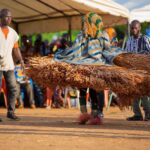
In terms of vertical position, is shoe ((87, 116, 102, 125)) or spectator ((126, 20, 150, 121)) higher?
spectator ((126, 20, 150, 121))

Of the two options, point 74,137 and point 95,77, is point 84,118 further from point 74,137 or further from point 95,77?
point 74,137

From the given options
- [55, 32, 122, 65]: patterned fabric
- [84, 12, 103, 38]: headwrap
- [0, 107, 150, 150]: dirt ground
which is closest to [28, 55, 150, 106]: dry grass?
[55, 32, 122, 65]: patterned fabric

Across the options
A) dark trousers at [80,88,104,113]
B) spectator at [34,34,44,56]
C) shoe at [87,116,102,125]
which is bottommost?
shoe at [87,116,102,125]

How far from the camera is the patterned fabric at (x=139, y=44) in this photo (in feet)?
29.9

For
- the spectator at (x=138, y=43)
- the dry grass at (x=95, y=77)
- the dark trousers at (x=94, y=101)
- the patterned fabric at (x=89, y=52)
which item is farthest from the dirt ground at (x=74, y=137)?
the patterned fabric at (x=89, y=52)

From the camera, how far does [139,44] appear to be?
30.4 ft

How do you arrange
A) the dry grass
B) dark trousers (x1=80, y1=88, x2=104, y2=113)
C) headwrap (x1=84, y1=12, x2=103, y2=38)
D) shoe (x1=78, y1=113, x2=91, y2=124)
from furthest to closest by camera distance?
1. dark trousers (x1=80, y1=88, x2=104, y2=113)
2. shoe (x1=78, y1=113, x2=91, y2=124)
3. headwrap (x1=84, y1=12, x2=103, y2=38)
4. the dry grass

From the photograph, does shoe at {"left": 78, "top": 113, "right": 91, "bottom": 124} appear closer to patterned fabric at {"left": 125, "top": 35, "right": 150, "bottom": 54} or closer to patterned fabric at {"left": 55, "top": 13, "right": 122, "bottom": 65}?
patterned fabric at {"left": 55, "top": 13, "right": 122, "bottom": 65}

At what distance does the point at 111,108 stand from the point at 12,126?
6.47 metres

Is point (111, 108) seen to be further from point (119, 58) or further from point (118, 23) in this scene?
point (119, 58)

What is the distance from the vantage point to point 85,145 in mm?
6195

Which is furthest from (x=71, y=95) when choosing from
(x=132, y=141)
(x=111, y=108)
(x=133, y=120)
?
(x=132, y=141)

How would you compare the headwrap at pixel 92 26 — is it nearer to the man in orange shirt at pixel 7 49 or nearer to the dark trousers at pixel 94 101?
the dark trousers at pixel 94 101

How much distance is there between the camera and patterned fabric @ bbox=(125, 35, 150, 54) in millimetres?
9125
